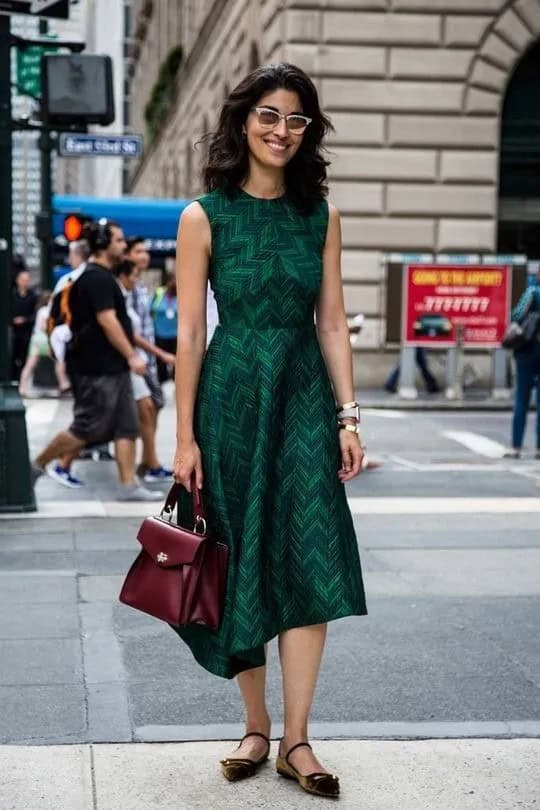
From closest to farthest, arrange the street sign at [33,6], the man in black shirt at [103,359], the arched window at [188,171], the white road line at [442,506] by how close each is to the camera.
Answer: the street sign at [33,6]
the white road line at [442,506]
the man in black shirt at [103,359]
the arched window at [188,171]

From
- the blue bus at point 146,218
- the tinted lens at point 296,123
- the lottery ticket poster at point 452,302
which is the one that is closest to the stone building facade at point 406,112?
the lottery ticket poster at point 452,302

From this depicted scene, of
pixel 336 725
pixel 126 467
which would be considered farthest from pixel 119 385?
pixel 336 725

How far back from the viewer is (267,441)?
12.5ft

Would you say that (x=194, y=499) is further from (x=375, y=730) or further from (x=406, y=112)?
(x=406, y=112)

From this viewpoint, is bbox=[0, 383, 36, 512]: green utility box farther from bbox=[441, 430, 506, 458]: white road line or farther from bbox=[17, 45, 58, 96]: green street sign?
bbox=[17, 45, 58, 96]: green street sign

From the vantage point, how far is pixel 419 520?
28.3ft

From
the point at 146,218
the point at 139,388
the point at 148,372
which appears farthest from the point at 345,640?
the point at 146,218

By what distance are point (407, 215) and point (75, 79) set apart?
41.1 ft

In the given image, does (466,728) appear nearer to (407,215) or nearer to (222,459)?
(222,459)

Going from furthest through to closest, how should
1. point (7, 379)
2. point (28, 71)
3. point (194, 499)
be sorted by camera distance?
1. point (28, 71)
2. point (7, 379)
3. point (194, 499)

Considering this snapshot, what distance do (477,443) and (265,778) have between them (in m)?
10.3

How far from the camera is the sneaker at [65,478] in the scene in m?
10.4

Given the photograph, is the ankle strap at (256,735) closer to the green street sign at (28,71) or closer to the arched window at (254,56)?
the green street sign at (28,71)

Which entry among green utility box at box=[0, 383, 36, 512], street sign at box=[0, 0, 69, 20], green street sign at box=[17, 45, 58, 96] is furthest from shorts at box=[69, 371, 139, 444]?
green street sign at box=[17, 45, 58, 96]
